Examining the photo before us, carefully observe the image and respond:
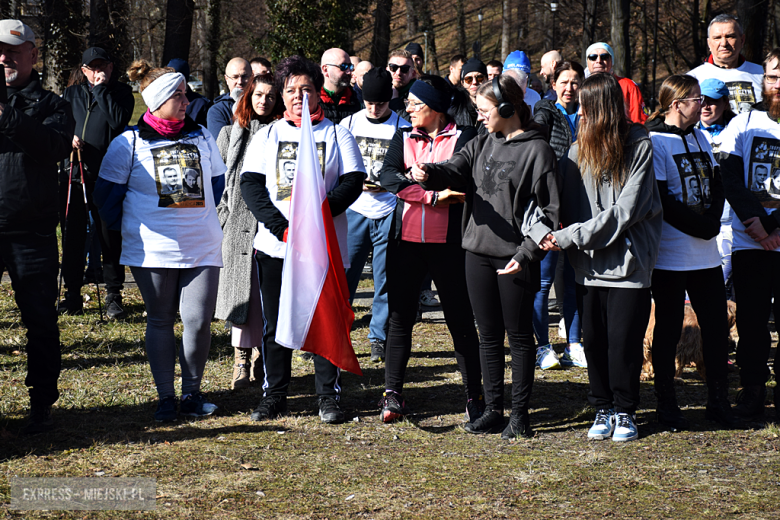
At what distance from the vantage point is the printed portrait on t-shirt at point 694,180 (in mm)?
4695

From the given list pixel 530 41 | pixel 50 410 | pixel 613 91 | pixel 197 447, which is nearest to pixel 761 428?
pixel 613 91

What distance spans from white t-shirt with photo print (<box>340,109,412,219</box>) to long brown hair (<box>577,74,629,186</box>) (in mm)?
1839

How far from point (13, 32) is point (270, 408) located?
8.48 ft

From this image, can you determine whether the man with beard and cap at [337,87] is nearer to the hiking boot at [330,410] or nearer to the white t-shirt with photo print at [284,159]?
the white t-shirt with photo print at [284,159]

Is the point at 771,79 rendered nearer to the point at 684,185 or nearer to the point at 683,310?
the point at 684,185

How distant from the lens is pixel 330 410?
5.02 meters

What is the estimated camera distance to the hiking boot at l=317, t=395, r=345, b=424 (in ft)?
16.3


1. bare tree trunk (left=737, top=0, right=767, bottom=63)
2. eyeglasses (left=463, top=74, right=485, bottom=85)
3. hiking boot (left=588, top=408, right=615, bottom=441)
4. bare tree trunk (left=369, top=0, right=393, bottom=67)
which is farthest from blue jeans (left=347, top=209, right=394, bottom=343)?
bare tree trunk (left=369, top=0, right=393, bottom=67)

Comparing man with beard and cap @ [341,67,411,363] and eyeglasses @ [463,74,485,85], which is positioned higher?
eyeglasses @ [463,74,485,85]

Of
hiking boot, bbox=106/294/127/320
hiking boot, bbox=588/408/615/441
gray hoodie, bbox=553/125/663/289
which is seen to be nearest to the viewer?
gray hoodie, bbox=553/125/663/289

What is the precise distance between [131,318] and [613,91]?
512 centimetres

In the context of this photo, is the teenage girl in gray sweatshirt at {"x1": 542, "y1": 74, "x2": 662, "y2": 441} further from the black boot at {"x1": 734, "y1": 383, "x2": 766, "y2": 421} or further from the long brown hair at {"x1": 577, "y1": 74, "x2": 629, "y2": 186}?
the black boot at {"x1": 734, "y1": 383, "x2": 766, "y2": 421}

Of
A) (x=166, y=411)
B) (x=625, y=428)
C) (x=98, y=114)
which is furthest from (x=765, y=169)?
(x=98, y=114)

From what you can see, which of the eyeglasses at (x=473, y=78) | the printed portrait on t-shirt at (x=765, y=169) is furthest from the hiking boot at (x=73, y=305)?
the printed portrait on t-shirt at (x=765, y=169)
